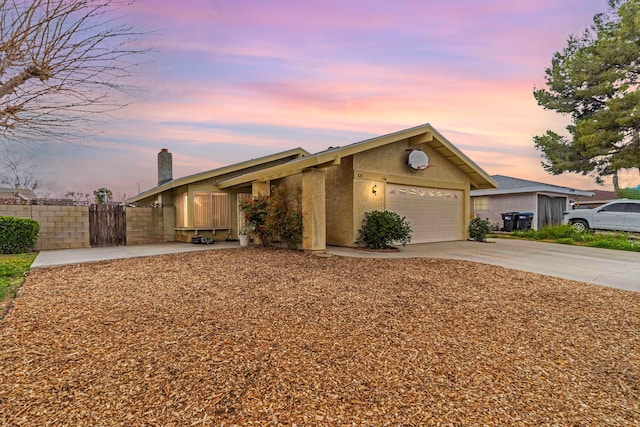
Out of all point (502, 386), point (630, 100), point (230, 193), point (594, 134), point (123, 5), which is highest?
point (630, 100)

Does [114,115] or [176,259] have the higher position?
[114,115]

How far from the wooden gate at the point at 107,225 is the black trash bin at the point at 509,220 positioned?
19.2m

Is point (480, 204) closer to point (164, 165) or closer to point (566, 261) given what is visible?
point (566, 261)

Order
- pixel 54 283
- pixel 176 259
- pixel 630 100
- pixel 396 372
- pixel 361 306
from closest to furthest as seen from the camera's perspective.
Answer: pixel 396 372
pixel 361 306
pixel 54 283
pixel 176 259
pixel 630 100

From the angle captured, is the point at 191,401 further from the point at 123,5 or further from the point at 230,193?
the point at 230,193

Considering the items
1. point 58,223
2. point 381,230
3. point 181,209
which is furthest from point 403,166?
point 58,223

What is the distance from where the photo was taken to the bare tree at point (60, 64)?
290 centimetres

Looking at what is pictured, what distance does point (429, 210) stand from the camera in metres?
12.5

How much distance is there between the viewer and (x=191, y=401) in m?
2.29

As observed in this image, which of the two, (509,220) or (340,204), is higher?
(340,204)

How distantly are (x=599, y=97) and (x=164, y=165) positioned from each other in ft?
86.3

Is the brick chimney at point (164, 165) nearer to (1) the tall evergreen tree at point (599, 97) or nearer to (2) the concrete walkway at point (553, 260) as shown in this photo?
(2) the concrete walkway at point (553, 260)

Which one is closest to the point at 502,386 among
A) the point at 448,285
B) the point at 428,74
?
the point at 448,285

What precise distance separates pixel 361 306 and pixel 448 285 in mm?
2100
